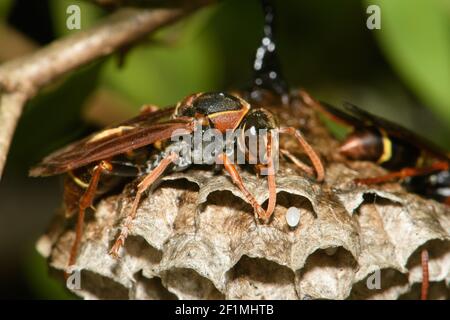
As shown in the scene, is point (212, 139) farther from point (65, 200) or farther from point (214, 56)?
point (214, 56)

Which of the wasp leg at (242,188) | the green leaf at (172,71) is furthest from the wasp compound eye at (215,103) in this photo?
the green leaf at (172,71)

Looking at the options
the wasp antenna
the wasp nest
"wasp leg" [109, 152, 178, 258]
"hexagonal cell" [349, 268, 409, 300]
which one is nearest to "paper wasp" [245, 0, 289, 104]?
the wasp antenna

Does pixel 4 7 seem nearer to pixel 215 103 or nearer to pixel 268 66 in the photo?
pixel 268 66

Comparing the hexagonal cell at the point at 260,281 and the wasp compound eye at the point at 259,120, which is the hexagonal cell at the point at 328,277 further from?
the wasp compound eye at the point at 259,120

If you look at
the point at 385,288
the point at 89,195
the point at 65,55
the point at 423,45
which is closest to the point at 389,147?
the point at 423,45

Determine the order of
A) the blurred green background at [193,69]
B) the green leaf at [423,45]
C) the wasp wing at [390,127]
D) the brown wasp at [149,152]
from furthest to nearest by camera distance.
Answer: the blurred green background at [193,69] < the green leaf at [423,45] < the wasp wing at [390,127] < the brown wasp at [149,152]

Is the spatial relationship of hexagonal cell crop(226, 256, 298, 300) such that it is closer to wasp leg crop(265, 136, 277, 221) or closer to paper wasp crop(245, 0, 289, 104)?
wasp leg crop(265, 136, 277, 221)

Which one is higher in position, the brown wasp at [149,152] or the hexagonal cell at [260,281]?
the brown wasp at [149,152]
